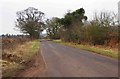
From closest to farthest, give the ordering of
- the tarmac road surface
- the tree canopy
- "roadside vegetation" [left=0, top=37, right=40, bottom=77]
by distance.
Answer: the tarmac road surface
"roadside vegetation" [left=0, top=37, right=40, bottom=77]
the tree canopy

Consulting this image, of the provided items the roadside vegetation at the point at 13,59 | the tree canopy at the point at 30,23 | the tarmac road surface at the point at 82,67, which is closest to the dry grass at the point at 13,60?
the roadside vegetation at the point at 13,59

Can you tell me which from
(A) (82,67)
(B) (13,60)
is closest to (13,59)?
(B) (13,60)

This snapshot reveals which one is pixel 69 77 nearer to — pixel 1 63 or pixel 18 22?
pixel 1 63

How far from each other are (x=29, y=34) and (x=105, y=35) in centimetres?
6525

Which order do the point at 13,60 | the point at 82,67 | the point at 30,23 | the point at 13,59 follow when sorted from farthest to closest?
1. the point at 30,23
2. the point at 13,59
3. the point at 13,60
4. the point at 82,67

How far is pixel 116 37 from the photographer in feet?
127

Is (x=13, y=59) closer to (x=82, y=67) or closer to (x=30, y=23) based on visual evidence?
(x=82, y=67)

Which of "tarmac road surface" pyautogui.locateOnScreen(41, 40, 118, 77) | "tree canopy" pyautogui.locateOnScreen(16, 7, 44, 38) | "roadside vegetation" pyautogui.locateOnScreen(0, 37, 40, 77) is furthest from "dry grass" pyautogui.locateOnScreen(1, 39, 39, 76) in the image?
"tree canopy" pyautogui.locateOnScreen(16, 7, 44, 38)

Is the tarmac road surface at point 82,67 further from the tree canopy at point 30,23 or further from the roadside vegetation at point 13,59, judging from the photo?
the tree canopy at point 30,23

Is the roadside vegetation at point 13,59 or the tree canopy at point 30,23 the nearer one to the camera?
the roadside vegetation at point 13,59

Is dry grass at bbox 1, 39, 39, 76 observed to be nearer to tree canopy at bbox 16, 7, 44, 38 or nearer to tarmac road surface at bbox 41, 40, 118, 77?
tarmac road surface at bbox 41, 40, 118, 77

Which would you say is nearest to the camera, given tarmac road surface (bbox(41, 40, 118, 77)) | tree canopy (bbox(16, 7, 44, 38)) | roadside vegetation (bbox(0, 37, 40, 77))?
tarmac road surface (bbox(41, 40, 118, 77))

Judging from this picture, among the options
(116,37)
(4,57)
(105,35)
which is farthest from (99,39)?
(4,57)

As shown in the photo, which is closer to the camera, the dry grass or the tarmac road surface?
the tarmac road surface
